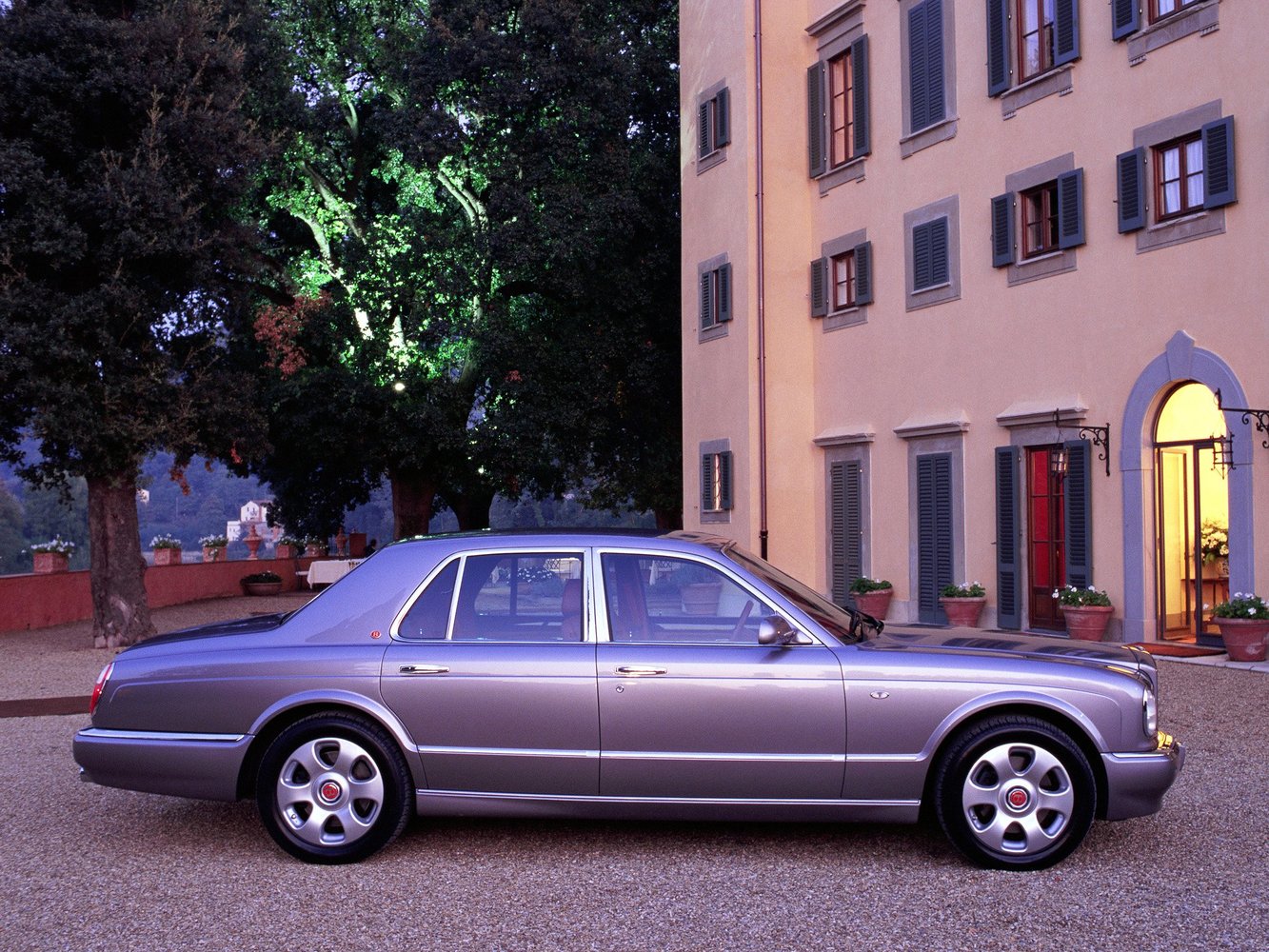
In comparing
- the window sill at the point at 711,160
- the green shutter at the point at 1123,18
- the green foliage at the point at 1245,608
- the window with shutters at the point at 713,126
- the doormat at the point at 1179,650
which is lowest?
the doormat at the point at 1179,650

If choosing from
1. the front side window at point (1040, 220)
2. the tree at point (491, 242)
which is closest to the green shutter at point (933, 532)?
the front side window at point (1040, 220)

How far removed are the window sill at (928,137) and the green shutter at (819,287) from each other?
2463 mm

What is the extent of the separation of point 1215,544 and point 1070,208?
4.40 meters

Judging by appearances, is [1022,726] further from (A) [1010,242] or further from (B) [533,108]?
(B) [533,108]

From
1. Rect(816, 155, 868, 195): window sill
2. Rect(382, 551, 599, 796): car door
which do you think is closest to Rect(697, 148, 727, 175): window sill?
Rect(816, 155, 868, 195): window sill

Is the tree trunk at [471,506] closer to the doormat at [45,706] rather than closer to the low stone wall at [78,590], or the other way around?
the low stone wall at [78,590]

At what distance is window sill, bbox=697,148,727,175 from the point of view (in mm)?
23066

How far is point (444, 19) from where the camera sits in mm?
28125

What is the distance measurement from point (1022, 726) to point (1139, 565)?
413 inches

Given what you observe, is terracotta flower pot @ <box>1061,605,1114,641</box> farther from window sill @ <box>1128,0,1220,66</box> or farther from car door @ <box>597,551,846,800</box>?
car door @ <box>597,551,846,800</box>

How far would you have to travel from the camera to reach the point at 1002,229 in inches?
691

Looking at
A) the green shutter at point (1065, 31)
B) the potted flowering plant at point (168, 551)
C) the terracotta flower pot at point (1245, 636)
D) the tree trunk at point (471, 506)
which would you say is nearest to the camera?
the terracotta flower pot at point (1245, 636)

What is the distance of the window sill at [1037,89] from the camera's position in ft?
54.5

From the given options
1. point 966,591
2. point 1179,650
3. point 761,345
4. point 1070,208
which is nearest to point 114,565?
point 761,345
